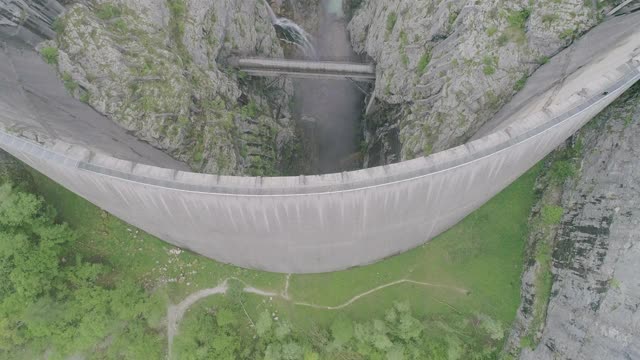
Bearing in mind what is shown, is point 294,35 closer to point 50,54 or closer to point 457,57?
point 457,57

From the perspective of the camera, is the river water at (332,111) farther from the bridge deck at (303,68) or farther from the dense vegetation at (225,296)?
the dense vegetation at (225,296)

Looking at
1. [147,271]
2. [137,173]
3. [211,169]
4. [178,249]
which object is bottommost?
[147,271]

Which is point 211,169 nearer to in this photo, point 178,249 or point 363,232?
point 178,249

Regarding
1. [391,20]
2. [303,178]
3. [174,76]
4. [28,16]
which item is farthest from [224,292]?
[391,20]

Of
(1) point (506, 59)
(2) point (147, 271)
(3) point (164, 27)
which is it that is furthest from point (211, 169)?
(1) point (506, 59)

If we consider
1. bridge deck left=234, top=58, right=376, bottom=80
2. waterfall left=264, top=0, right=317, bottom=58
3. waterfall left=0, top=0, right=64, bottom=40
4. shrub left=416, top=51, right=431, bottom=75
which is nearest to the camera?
waterfall left=0, top=0, right=64, bottom=40

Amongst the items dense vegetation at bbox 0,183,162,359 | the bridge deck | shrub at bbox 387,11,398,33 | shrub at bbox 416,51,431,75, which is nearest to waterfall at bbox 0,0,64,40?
dense vegetation at bbox 0,183,162,359

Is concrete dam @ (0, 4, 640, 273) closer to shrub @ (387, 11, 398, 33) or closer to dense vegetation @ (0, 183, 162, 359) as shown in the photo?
dense vegetation @ (0, 183, 162, 359)
